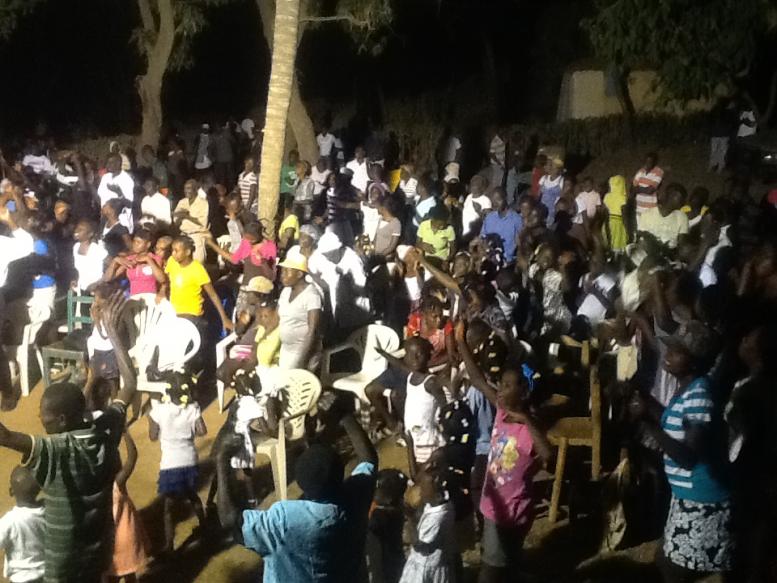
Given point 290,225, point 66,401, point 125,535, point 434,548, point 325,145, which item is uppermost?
point 325,145

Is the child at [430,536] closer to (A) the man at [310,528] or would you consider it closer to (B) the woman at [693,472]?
(A) the man at [310,528]

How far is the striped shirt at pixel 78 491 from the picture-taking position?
3979 millimetres

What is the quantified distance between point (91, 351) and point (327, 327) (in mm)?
1936

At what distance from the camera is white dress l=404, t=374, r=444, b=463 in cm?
538

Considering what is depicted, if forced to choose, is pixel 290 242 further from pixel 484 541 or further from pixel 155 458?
pixel 484 541

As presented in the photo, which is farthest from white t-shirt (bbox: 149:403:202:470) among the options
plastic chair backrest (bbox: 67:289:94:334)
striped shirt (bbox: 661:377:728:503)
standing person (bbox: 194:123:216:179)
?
standing person (bbox: 194:123:216:179)

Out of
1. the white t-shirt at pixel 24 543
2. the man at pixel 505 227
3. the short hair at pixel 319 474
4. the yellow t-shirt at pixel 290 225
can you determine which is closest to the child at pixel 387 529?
the short hair at pixel 319 474

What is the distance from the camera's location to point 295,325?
697 centimetres

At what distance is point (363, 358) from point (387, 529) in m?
3.61

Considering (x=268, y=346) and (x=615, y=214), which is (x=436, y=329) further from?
(x=615, y=214)

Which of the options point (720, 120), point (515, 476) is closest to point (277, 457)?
point (515, 476)

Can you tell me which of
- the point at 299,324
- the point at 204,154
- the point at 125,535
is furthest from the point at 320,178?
the point at 125,535

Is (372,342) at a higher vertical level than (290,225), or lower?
lower

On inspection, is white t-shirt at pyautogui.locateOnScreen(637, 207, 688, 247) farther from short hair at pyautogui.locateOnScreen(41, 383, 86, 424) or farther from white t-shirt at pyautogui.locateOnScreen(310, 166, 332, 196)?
short hair at pyautogui.locateOnScreen(41, 383, 86, 424)
